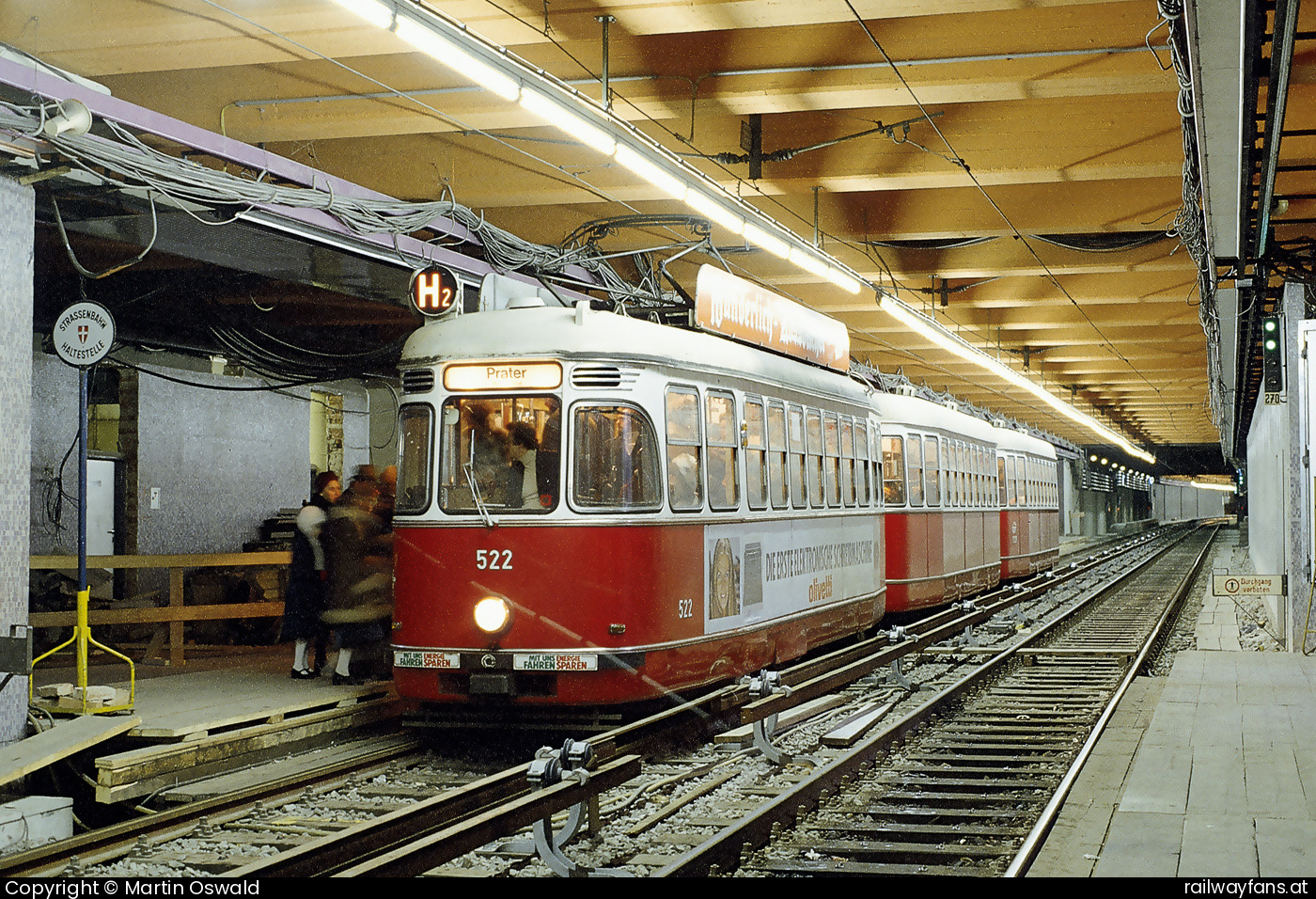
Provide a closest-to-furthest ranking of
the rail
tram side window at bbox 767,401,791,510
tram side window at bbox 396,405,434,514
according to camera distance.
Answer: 1. tram side window at bbox 396,405,434,514
2. tram side window at bbox 767,401,791,510
3. the rail

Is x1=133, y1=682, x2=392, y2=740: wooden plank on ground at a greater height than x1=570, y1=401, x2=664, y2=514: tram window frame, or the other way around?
x1=570, y1=401, x2=664, y2=514: tram window frame

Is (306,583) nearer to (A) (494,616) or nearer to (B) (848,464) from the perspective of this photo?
(A) (494,616)

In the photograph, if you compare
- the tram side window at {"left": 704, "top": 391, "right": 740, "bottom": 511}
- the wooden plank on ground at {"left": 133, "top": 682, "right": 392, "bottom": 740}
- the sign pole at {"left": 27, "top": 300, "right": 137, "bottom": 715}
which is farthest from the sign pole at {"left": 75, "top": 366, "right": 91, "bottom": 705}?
A: the tram side window at {"left": 704, "top": 391, "right": 740, "bottom": 511}

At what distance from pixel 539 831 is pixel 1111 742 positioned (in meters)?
4.72

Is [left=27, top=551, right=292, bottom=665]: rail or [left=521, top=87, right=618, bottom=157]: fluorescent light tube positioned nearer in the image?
[left=521, top=87, right=618, bottom=157]: fluorescent light tube

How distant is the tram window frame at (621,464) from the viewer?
9.27m

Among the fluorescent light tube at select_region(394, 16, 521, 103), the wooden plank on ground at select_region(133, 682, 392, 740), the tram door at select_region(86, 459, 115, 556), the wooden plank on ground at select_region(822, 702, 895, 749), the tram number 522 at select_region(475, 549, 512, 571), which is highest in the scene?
the fluorescent light tube at select_region(394, 16, 521, 103)

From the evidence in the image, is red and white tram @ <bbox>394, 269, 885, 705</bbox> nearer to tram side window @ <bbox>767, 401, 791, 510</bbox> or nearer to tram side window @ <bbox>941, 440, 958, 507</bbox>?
tram side window @ <bbox>767, 401, 791, 510</bbox>

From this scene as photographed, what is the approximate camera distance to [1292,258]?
1470cm

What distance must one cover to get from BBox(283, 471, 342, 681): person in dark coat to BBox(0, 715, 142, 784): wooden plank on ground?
8.07 feet

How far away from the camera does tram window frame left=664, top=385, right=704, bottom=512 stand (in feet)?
32.0

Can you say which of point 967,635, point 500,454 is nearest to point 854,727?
point 500,454

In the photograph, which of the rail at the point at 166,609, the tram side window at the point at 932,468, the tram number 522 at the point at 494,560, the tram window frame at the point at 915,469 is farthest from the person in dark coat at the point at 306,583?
the tram side window at the point at 932,468

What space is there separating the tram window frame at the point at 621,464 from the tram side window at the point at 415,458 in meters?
1.08
